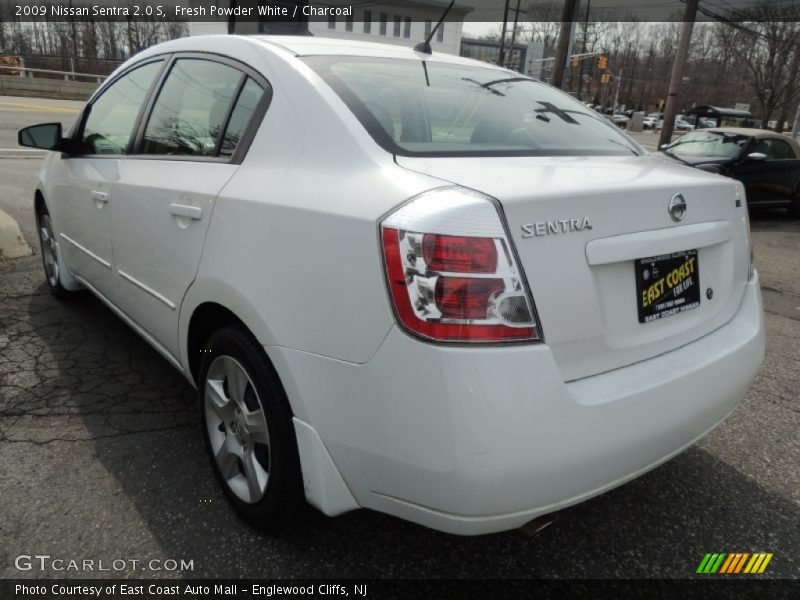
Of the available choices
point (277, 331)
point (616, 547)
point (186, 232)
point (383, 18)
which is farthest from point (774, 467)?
point (383, 18)

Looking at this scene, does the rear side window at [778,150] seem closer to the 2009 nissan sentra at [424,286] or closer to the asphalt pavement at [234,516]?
the asphalt pavement at [234,516]

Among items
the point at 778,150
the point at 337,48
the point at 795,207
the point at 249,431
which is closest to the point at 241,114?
the point at 337,48

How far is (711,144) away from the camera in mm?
10016

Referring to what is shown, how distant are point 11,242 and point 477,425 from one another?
17.4 feet

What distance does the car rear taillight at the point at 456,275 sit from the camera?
1.40 m

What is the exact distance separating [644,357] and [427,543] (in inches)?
38.7

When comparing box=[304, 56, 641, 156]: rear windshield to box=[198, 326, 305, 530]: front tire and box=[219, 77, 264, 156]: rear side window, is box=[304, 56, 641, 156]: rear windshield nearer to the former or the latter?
box=[219, 77, 264, 156]: rear side window

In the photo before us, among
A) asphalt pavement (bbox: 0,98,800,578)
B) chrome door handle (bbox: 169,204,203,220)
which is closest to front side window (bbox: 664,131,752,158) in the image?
asphalt pavement (bbox: 0,98,800,578)

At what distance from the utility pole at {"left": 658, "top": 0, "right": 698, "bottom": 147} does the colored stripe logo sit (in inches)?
667

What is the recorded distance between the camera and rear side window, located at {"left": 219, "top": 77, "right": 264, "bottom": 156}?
2.08 m

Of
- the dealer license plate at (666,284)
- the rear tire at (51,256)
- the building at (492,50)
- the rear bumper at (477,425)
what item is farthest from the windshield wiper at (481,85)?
the building at (492,50)

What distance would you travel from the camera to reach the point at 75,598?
5.90 ft

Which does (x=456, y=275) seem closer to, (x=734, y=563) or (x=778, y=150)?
(x=734, y=563)

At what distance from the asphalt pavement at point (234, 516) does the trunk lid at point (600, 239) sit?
22.9 inches
